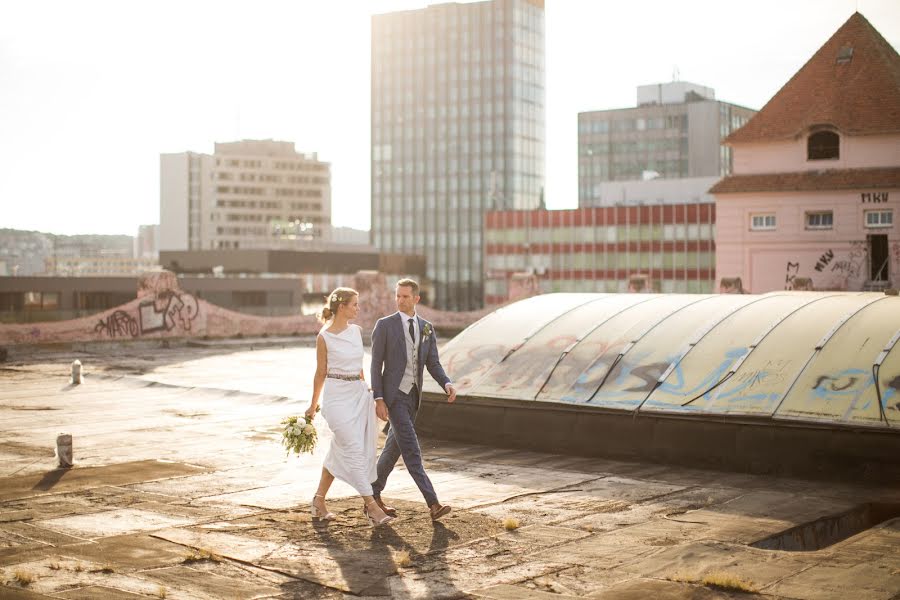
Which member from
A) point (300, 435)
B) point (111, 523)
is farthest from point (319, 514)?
point (111, 523)

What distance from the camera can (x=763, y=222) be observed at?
62000 millimetres

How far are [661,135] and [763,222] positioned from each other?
372 ft

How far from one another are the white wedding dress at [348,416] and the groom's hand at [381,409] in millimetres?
80

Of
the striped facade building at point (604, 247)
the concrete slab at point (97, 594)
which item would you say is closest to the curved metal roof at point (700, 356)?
the concrete slab at point (97, 594)

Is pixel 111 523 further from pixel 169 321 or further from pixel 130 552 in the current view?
pixel 169 321

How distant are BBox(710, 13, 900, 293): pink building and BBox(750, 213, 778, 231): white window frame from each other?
0.18 ft

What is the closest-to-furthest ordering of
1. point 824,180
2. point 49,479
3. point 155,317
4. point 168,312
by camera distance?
point 49,479 → point 155,317 → point 168,312 → point 824,180

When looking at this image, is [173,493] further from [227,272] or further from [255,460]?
[227,272]

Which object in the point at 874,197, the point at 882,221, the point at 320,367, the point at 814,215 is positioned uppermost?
the point at 874,197

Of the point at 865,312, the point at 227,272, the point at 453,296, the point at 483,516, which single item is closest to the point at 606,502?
the point at 483,516

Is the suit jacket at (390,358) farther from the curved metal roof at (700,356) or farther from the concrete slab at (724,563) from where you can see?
the curved metal roof at (700,356)

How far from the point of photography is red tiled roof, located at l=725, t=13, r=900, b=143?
196ft

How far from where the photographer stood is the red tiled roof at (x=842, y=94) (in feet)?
196

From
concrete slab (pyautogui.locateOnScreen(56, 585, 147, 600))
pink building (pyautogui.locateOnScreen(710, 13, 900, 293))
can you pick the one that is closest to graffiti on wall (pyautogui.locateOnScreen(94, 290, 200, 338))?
pink building (pyautogui.locateOnScreen(710, 13, 900, 293))
